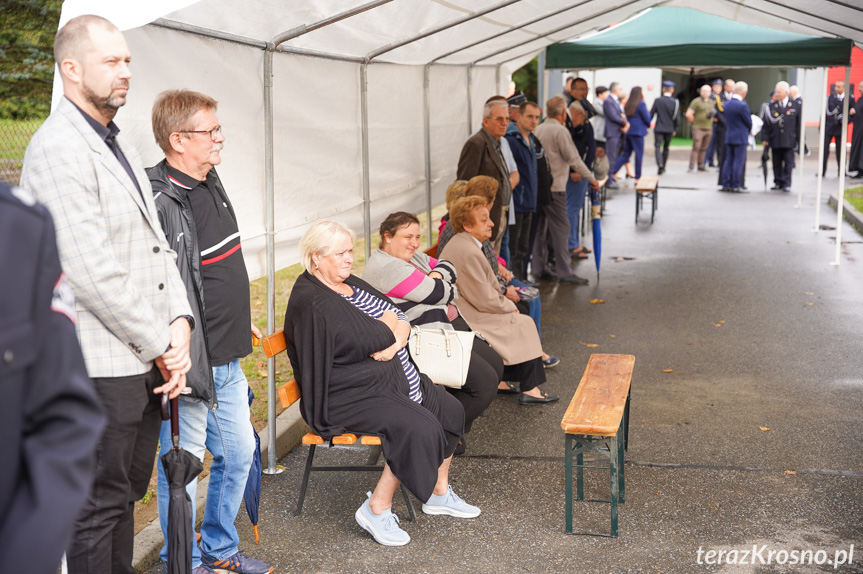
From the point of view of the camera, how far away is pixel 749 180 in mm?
20422

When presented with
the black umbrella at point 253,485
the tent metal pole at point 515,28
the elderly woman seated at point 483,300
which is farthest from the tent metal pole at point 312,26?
the tent metal pole at point 515,28

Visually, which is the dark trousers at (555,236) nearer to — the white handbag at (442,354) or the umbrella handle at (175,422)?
the white handbag at (442,354)

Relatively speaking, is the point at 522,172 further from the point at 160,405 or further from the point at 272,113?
the point at 160,405

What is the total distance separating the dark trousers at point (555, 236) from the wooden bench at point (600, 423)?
4666mm

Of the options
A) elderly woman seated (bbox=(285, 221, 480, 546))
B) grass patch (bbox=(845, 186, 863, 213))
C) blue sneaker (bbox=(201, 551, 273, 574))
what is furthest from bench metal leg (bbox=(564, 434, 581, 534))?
grass patch (bbox=(845, 186, 863, 213))

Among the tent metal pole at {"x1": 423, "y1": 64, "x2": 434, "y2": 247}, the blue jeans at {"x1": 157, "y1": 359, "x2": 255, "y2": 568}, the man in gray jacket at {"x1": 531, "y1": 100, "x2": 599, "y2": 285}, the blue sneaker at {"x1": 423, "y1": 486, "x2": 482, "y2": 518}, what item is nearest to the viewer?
the blue jeans at {"x1": 157, "y1": 359, "x2": 255, "y2": 568}

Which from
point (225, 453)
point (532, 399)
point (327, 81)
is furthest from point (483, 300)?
point (225, 453)

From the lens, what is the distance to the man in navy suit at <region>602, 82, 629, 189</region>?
55.5ft

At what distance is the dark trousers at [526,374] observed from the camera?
5820 millimetres

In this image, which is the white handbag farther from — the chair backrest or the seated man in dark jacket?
the seated man in dark jacket

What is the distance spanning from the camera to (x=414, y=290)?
16.0 feet

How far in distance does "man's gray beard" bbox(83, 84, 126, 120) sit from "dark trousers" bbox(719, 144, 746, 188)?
16.8 meters

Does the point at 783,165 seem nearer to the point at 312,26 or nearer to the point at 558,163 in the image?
the point at 558,163

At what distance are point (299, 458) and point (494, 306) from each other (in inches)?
61.4
